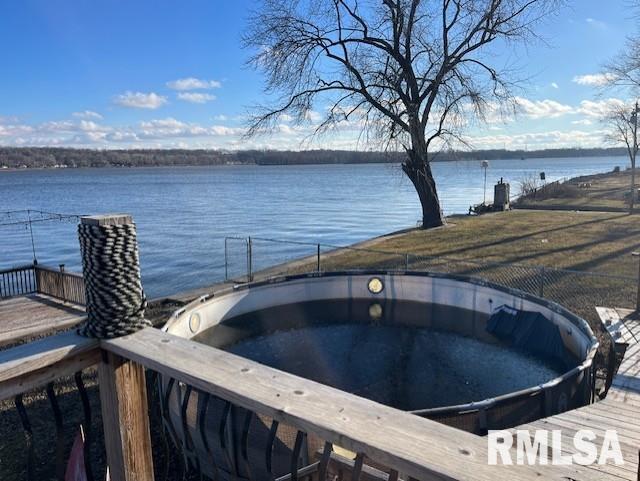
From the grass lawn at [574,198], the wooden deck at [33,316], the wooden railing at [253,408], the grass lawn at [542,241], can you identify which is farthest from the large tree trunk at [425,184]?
the wooden railing at [253,408]

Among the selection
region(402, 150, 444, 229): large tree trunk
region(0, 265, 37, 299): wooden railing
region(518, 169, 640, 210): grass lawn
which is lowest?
region(0, 265, 37, 299): wooden railing

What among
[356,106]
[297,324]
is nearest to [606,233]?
[356,106]

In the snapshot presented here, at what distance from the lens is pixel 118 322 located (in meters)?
1.89

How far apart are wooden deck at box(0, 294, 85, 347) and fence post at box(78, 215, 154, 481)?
9.86m

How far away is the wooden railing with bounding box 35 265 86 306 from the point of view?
13016 mm

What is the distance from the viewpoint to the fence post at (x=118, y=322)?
1.82 meters

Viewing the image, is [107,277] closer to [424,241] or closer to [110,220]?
[110,220]

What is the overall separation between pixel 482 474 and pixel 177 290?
1858cm

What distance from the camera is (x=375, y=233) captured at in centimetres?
3084

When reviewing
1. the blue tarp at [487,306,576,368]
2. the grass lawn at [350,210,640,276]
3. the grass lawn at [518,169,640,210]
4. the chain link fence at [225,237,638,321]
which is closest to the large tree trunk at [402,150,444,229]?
the grass lawn at [350,210,640,276]

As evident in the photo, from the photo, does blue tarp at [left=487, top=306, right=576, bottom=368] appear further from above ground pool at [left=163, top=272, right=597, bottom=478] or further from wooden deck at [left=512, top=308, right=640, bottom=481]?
wooden deck at [left=512, top=308, right=640, bottom=481]

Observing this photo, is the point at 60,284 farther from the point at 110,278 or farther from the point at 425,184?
the point at 425,184

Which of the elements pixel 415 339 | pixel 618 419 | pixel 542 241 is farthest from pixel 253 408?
pixel 542 241

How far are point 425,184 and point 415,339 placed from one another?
15.7 metres
